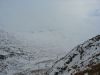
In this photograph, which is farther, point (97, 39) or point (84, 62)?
point (97, 39)

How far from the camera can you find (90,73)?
30.5 m

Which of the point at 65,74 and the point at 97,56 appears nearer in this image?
the point at 97,56

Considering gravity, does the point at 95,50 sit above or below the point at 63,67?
above

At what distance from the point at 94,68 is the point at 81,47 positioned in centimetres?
1503

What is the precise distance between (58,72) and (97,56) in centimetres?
881

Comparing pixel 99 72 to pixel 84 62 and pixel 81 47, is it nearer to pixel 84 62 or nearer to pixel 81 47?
pixel 84 62

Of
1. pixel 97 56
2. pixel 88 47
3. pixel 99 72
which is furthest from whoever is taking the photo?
pixel 88 47

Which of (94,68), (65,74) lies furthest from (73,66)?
(94,68)

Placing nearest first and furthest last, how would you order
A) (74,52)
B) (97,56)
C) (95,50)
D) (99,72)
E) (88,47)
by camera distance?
(99,72)
(97,56)
(95,50)
(88,47)
(74,52)

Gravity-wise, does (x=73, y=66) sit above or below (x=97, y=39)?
below

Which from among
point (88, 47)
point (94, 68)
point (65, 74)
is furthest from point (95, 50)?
point (94, 68)

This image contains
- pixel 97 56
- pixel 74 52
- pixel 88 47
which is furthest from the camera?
pixel 74 52

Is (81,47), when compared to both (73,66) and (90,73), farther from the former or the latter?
(90,73)

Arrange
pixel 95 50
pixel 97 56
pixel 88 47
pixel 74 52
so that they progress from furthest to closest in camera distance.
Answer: pixel 74 52 < pixel 88 47 < pixel 95 50 < pixel 97 56
